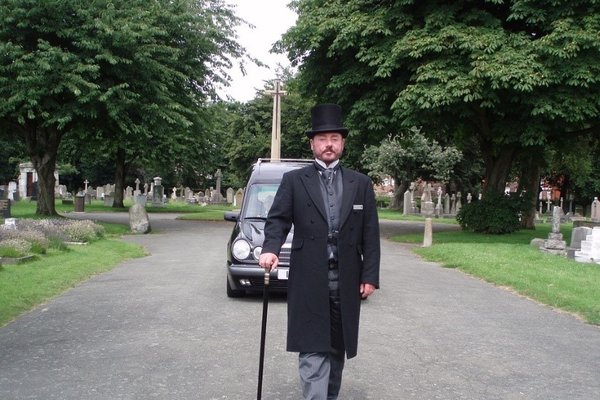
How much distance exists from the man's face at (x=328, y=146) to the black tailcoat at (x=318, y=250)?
6.3 inches

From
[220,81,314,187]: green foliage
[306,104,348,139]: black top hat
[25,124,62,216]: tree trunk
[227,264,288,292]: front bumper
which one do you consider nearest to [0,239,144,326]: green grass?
[227,264,288,292]: front bumper

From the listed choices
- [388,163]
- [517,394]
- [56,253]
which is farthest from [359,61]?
[388,163]

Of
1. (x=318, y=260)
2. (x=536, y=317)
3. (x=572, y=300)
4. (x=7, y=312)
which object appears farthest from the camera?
(x=572, y=300)

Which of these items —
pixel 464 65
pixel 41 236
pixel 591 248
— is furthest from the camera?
pixel 464 65

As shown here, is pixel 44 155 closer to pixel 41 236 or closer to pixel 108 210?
pixel 41 236

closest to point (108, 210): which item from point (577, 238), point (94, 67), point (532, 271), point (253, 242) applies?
point (94, 67)

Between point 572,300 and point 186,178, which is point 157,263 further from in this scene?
point 186,178

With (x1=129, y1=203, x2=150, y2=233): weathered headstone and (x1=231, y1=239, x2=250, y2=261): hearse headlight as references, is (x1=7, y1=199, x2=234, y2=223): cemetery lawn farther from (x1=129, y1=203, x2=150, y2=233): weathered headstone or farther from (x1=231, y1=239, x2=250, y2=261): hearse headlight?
(x1=231, y1=239, x2=250, y2=261): hearse headlight

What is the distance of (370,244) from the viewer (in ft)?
15.5

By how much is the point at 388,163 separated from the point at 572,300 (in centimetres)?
4281

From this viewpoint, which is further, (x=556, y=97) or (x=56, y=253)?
(x=556, y=97)

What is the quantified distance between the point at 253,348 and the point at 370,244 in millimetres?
2511

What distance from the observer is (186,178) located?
78.4 m

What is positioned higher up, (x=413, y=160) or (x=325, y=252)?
(x=413, y=160)
